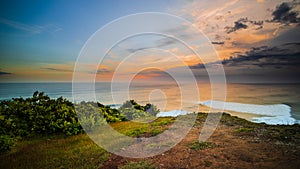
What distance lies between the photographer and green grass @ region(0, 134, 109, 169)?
5773 mm

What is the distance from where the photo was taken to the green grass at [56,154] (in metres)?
5.77

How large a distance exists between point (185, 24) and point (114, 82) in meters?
5.59

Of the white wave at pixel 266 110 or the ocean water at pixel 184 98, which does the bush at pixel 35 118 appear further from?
the white wave at pixel 266 110

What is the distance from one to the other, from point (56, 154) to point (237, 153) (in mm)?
6175

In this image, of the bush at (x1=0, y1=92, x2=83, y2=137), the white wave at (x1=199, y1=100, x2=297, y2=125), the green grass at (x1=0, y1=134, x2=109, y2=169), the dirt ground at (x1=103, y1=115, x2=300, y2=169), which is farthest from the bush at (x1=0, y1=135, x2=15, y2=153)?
the white wave at (x1=199, y1=100, x2=297, y2=125)

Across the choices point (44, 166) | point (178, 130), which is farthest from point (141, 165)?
point (178, 130)

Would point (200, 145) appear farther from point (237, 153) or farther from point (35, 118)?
point (35, 118)

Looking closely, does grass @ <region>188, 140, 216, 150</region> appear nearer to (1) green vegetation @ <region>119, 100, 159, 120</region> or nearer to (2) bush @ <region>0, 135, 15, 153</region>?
(1) green vegetation @ <region>119, 100, 159, 120</region>

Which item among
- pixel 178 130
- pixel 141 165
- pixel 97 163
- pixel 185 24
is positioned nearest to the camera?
pixel 141 165

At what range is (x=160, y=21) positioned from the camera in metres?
10.1

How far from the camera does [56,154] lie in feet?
21.5

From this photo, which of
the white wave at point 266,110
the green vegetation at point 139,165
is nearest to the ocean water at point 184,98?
the white wave at point 266,110

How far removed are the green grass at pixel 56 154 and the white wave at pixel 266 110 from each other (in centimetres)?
1026

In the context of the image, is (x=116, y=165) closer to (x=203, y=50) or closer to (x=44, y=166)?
(x=44, y=166)
